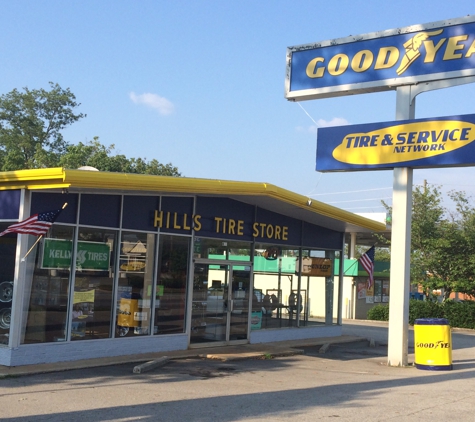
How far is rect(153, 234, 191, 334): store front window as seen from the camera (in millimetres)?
15391

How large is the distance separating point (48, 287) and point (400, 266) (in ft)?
26.8

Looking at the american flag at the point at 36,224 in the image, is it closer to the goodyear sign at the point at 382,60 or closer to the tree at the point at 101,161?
the goodyear sign at the point at 382,60

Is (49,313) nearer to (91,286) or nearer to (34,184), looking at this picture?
(91,286)

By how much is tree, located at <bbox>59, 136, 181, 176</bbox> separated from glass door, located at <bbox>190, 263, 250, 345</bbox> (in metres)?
33.5

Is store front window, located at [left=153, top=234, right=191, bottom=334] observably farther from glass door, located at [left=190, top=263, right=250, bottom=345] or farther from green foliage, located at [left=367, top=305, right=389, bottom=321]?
green foliage, located at [left=367, top=305, right=389, bottom=321]

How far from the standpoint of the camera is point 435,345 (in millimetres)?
14469

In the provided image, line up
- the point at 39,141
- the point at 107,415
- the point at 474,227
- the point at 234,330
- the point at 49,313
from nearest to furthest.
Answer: the point at 107,415 < the point at 49,313 < the point at 234,330 < the point at 474,227 < the point at 39,141

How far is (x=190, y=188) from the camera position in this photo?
13883mm

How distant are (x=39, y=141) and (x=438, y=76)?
51926 mm

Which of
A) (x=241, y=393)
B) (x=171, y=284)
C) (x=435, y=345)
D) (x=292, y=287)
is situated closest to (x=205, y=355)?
(x=171, y=284)

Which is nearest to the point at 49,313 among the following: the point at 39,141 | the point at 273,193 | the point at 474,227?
the point at 273,193

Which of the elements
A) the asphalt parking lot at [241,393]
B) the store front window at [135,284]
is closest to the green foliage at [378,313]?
the asphalt parking lot at [241,393]

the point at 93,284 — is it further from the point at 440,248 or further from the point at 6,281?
the point at 440,248

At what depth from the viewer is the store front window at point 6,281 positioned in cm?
1258
